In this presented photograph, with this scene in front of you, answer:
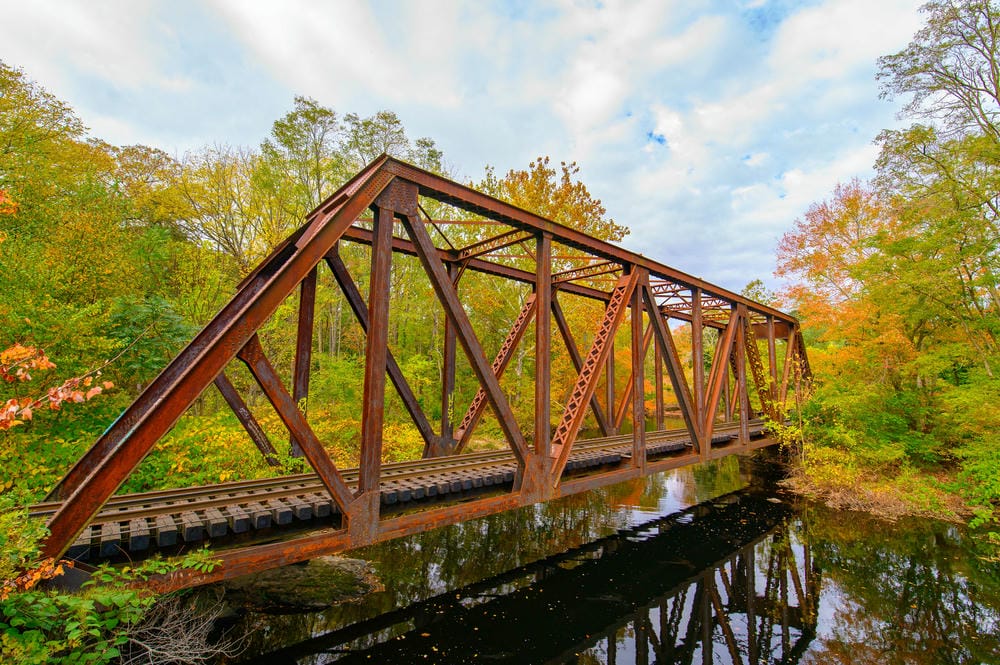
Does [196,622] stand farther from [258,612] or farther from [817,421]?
[817,421]

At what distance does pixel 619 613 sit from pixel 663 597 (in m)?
1.12

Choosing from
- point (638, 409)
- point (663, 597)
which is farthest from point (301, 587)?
point (638, 409)

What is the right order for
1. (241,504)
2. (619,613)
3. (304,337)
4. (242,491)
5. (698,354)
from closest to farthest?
(241,504), (242,491), (304,337), (619,613), (698,354)

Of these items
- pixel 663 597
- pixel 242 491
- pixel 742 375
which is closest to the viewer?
pixel 242 491

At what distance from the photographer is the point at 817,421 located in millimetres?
15969

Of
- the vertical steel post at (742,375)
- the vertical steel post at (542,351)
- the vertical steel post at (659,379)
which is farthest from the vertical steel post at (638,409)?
the vertical steel post at (742,375)

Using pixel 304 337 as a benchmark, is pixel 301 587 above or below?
below

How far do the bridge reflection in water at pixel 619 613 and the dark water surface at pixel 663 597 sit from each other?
29 millimetres

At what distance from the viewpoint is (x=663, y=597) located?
7754 mm

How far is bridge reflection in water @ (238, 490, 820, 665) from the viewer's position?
19.6ft

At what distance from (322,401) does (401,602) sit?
10.2 m

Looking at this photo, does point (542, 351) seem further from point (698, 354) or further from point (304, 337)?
point (698, 354)

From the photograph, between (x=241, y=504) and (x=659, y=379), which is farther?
(x=659, y=379)

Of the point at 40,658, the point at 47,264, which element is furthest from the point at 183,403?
the point at 47,264
